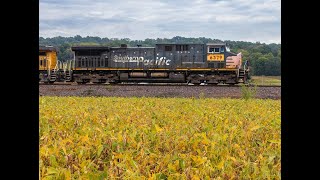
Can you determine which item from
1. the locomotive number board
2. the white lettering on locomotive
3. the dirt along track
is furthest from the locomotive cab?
the locomotive number board

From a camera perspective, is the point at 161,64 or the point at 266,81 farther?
the point at 266,81

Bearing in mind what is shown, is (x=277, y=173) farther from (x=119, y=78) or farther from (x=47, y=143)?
(x=119, y=78)

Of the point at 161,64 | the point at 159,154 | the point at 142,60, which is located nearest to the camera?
the point at 159,154

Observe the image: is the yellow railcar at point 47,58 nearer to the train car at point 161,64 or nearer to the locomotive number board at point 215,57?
the train car at point 161,64

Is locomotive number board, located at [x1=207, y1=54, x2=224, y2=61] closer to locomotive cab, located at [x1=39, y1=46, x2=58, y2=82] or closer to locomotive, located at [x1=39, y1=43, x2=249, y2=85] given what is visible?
locomotive, located at [x1=39, y1=43, x2=249, y2=85]

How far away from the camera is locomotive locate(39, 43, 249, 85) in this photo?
36094 millimetres

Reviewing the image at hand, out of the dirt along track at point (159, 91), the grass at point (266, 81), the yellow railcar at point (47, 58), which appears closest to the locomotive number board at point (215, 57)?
the grass at point (266, 81)

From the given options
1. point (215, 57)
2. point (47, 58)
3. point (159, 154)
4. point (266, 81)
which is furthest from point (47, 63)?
point (159, 154)

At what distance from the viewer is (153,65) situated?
3753 centimetres

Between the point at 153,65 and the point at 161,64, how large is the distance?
2.71 ft

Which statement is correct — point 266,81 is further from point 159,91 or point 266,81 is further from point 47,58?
point 47,58

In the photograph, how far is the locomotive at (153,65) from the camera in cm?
3609
